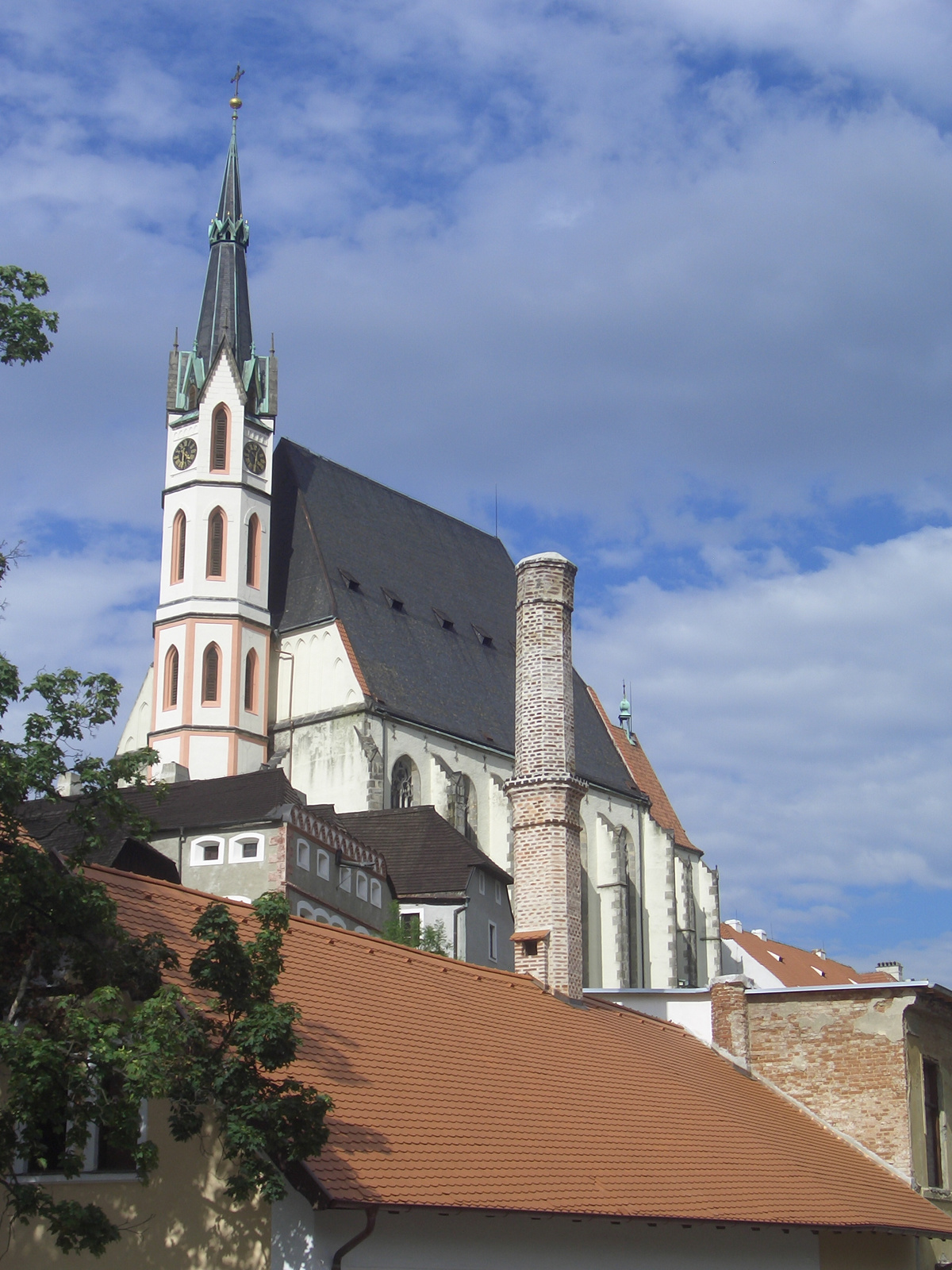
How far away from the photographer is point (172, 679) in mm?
48750

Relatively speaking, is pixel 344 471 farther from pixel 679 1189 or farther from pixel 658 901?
pixel 679 1189

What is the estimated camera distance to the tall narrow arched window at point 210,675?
48125mm

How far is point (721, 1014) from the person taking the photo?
22.5 m

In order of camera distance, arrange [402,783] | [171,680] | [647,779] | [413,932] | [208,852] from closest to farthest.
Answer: [208,852] < [413,932] < [402,783] < [171,680] < [647,779]

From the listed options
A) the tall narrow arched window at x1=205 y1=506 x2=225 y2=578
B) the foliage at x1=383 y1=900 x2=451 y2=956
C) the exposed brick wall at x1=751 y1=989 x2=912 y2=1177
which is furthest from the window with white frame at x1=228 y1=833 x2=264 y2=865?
the tall narrow arched window at x1=205 y1=506 x2=225 y2=578

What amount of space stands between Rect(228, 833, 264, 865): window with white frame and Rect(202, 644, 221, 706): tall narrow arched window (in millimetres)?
13189

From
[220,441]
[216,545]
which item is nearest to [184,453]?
[220,441]

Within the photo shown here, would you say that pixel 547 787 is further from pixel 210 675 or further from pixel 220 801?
pixel 210 675

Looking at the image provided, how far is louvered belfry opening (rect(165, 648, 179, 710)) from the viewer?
159 ft

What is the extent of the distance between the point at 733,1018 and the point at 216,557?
100 feet

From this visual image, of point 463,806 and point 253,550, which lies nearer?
point 463,806

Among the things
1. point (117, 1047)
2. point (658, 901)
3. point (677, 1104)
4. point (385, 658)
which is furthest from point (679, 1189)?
point (658, 901)

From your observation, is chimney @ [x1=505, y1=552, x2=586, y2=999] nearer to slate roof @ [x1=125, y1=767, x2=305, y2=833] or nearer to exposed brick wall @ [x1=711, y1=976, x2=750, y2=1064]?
exposed brick wall @ [x1=711, y1=976, x2=750, y2=1064]

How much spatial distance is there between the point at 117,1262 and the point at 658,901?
4654cm
